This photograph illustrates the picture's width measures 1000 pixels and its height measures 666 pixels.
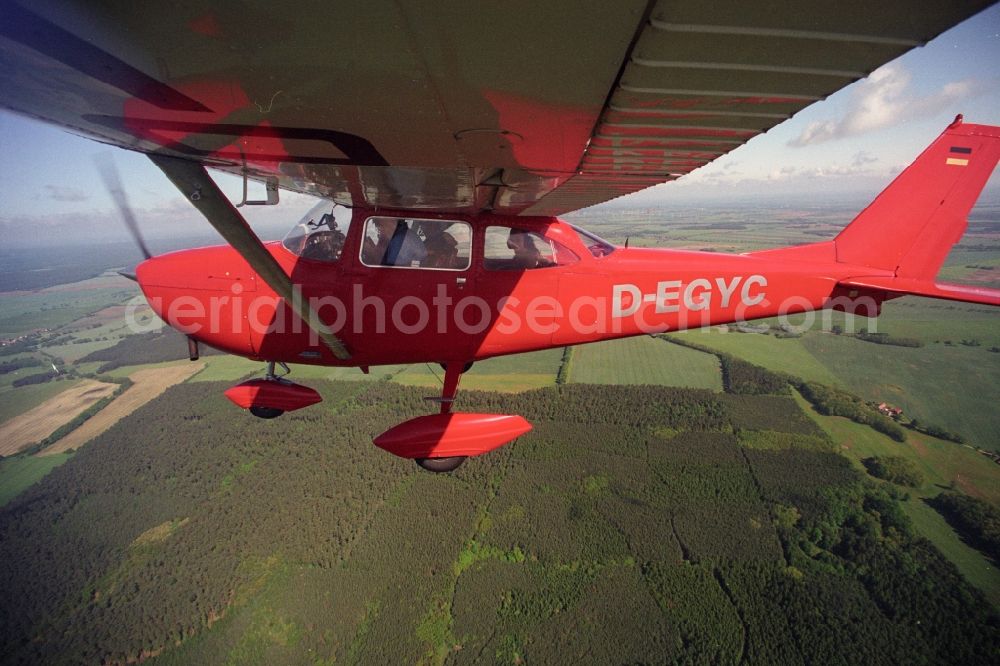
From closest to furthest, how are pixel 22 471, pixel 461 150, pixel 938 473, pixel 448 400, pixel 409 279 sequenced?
pixel 461 150 → pixel 409 279 → pixel 448 400 → pixel 938 473 → pixel 22 471

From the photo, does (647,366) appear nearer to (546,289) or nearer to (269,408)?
(546,289)

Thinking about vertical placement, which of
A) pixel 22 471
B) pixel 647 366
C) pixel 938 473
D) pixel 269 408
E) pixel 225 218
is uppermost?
pixel 225 218

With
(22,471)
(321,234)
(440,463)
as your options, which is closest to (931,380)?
(440,463)

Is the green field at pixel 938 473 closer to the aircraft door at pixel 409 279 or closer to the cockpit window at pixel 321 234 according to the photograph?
the aircraft door at pixel 409 279

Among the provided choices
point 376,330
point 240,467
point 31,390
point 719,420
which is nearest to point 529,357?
point 719,420

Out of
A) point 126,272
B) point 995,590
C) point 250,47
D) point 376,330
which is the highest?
point 250,47

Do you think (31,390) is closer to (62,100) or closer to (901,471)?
(62,100)
